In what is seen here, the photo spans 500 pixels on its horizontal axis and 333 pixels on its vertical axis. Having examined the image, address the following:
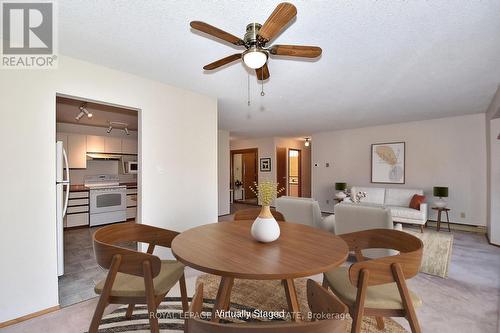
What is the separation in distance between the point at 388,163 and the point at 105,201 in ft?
21.8

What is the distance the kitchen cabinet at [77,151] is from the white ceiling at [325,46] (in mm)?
3557

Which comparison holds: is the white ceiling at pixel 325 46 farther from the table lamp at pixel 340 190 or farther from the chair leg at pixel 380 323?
the table lamp at pixel 340 190

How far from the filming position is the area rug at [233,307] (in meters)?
1.82

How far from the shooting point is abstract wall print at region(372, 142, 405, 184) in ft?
18.3

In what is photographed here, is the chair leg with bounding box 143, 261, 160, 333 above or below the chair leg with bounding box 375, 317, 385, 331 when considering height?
above

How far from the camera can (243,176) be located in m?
9.49

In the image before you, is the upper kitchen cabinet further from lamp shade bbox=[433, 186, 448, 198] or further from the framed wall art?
lamp shade bbox=[433, 186, 448, 198]

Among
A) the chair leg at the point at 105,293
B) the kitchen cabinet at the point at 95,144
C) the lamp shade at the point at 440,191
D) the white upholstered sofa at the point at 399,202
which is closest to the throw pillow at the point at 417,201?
the white upholstered sofa at the point at 399,202

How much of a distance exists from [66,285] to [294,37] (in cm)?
338

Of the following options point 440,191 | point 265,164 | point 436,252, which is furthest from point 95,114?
point 440,191

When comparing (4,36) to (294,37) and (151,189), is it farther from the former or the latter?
(294,37)

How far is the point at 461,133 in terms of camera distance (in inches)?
189

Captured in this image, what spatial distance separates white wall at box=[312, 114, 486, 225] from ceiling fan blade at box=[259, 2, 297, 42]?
5441 millimetres

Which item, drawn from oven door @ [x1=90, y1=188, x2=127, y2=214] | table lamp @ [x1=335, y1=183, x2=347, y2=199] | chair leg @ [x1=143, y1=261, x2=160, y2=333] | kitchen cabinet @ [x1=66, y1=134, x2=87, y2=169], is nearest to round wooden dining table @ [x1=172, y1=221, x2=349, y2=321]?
chair leg @ [x1=143, y1=261, x2=160, y2=333]
